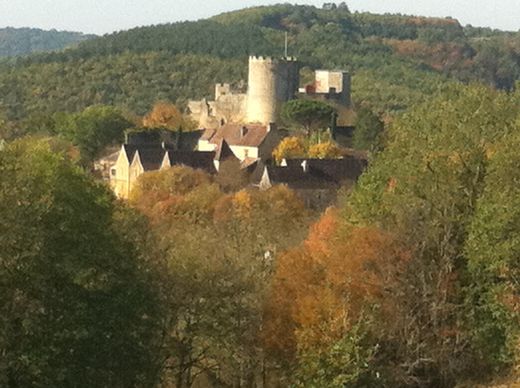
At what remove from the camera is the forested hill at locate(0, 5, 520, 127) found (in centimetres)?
9262

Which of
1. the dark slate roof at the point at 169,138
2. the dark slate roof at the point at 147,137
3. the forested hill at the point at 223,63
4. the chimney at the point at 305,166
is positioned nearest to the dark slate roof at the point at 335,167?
the chimney at the point at 305,166

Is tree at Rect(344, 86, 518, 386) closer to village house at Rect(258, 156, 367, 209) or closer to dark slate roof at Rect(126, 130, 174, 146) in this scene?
village house at Rect(258, 156, 367, 209)

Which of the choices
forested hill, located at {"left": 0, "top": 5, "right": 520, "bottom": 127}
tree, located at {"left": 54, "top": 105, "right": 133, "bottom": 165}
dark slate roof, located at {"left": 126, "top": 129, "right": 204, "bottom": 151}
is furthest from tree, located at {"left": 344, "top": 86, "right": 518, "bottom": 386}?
forested hill, located at {"left": 0, "top": 5, "right": 520, "bottom": 127}

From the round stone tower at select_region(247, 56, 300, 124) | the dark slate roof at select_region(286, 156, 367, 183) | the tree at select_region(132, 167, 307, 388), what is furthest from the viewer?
the round stone tower at select_region(247, 56, 300, 124)

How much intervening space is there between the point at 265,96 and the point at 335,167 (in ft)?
58.0

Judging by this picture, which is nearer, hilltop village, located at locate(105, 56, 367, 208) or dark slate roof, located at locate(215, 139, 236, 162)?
hilltop village, located at locate(105, 56, 367, 208)

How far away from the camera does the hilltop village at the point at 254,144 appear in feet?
149

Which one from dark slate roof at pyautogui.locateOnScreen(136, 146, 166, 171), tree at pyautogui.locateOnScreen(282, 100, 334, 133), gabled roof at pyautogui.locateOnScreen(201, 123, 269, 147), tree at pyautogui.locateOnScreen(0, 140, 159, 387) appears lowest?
dark slate roof at pyautogui.locateOnScreen(136, 146, 166, 171)

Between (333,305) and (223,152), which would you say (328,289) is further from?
(223,152)

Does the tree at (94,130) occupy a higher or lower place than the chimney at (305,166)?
lower

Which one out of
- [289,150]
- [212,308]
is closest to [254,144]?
[289,150]

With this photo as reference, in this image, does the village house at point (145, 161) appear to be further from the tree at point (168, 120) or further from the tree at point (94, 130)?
the tree at point (168, 120)

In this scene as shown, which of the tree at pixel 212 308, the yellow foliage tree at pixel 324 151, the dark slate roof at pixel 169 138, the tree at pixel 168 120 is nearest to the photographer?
the tree at pixel 212 308

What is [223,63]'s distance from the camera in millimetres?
102625
